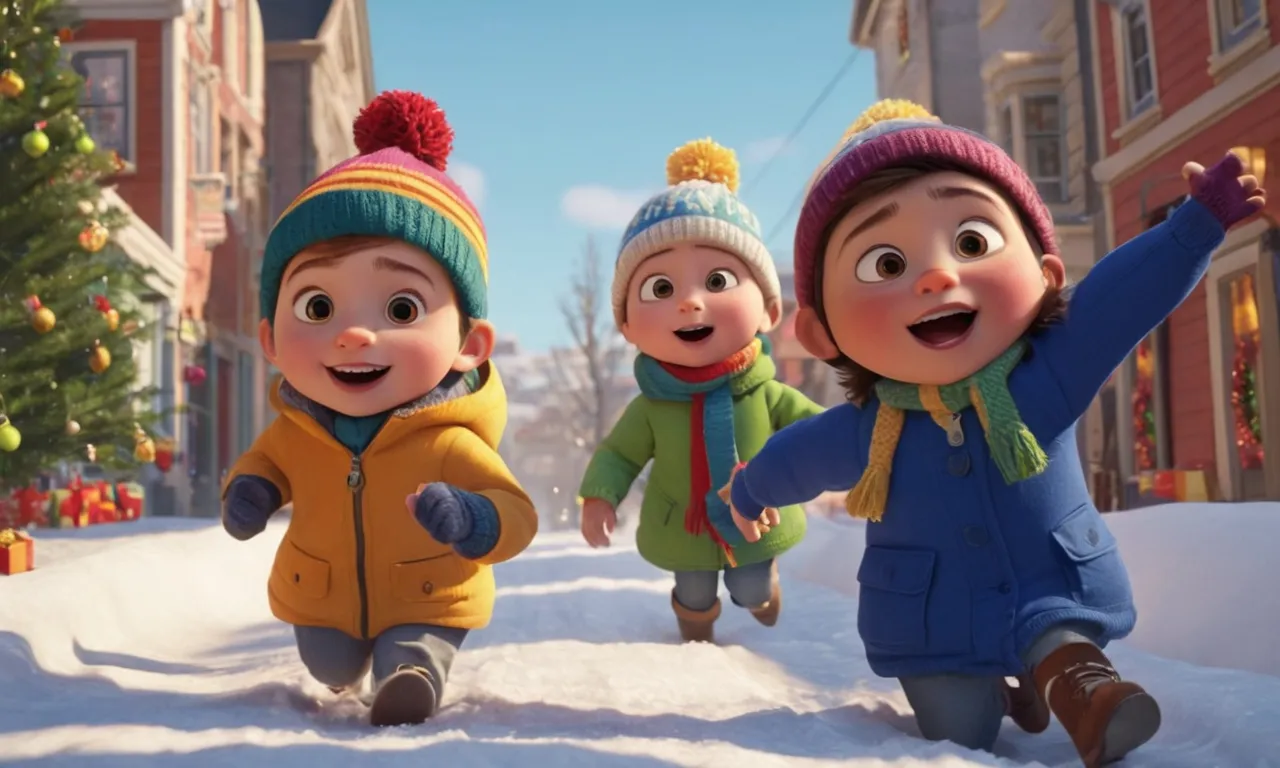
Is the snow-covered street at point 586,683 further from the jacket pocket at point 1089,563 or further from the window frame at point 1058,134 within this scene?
the window frame at point 1058,134

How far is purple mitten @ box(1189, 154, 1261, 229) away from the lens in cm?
258

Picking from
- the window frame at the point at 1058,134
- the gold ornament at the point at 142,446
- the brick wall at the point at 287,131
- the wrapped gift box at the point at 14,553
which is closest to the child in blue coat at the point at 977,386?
the wrapped gift box at the point at 14,553

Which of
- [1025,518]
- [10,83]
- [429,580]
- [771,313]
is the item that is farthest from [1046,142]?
[429,580]

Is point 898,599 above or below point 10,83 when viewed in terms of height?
below

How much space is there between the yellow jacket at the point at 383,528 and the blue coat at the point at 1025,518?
3.55ft

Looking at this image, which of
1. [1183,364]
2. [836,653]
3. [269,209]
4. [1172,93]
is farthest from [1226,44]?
[269,209]

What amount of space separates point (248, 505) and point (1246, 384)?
7411 mm

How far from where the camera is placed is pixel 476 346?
140 inches

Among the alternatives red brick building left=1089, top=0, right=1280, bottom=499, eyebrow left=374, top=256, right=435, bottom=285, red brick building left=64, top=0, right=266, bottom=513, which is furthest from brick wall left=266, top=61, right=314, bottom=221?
eyebrow left=374, top=256, right=435, bottom=285

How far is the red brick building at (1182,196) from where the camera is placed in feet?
25.1

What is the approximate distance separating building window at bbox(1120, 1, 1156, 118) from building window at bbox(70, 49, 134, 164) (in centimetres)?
1059

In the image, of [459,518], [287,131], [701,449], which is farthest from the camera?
[287,131]

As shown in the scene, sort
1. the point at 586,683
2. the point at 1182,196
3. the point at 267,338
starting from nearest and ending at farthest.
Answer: the point at 267,338 → the point at 586,683 → the point at 1182,196

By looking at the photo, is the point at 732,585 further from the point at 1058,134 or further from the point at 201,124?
the point at 201,124
